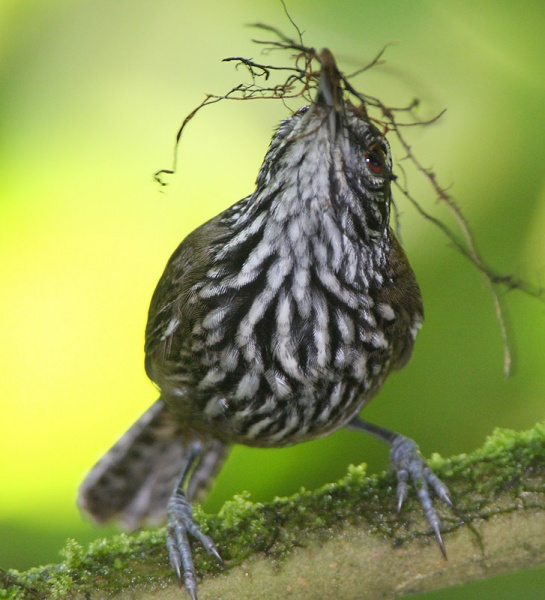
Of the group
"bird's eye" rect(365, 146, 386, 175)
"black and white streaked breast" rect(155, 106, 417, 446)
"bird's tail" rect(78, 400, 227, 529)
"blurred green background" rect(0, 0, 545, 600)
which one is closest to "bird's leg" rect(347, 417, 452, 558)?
"black and white streaked breast" rect(155, 106, 417, 446)

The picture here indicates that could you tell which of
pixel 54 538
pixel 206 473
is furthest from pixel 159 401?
pixel 54 538

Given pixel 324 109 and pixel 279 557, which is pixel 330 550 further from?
pixel 324 109

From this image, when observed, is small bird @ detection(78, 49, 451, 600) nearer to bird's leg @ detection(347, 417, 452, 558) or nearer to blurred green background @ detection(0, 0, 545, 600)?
bird's leg @ detection(347, 417, 452, 558)

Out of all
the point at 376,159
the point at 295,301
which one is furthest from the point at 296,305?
the point at 376,159

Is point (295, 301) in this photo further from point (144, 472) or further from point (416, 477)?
point (144, 472)

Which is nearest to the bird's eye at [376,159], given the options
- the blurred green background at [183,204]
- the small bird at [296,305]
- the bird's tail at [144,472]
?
the small bird at [296,305]
